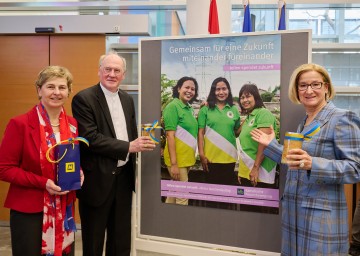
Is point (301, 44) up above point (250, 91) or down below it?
above

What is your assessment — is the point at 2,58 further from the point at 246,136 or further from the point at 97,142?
the point at 246,136

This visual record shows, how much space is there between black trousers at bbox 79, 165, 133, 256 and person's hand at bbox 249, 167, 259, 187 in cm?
85

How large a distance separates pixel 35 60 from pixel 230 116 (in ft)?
11.1

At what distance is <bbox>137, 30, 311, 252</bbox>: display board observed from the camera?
7.09 ft

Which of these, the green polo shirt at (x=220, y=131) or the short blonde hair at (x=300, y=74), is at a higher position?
the short blonde hair at (x=300, y=74)

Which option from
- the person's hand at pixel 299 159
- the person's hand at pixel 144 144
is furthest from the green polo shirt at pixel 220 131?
the person's hand at pixel 299 159

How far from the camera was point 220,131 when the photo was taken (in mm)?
2318

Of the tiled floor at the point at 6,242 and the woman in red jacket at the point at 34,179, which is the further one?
the tiled floor at the point at 6,242

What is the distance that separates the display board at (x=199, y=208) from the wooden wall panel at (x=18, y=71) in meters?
2.73

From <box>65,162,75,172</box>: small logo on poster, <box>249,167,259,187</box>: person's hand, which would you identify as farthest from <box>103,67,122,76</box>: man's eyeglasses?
<box>249,167,259,187</box>: person's hand

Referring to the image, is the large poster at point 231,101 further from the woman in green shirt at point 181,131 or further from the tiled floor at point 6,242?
the tiled floor at point 6,242

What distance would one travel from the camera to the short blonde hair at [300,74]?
6.25 ft

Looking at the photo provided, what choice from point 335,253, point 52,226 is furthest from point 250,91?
point 52,226

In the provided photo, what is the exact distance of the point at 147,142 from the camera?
2.31 meters
